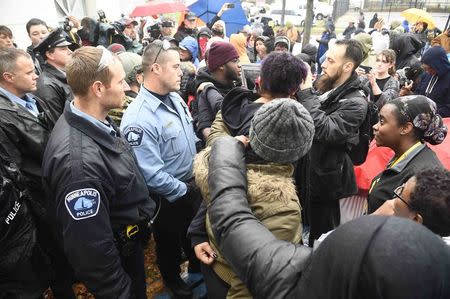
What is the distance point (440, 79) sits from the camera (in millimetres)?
4762

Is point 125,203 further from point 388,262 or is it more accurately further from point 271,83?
point 388,262

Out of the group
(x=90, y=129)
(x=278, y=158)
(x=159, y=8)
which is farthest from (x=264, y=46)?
(x=278, y=158)

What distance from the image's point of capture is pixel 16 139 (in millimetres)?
2389

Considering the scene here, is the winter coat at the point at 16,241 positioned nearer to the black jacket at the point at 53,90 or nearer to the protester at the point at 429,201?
the black jacket at the point at 53,90

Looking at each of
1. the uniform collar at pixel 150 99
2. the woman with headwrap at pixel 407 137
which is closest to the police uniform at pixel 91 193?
the uniform collar at pixel 150 99

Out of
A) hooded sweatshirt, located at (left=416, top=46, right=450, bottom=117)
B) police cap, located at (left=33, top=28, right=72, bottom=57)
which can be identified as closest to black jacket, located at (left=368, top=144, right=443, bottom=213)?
hooded sweatshirt, located at (left=416, top=46, right=450, bottom=117)

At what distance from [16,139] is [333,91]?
267cm

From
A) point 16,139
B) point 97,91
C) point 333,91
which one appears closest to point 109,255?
point 97,91

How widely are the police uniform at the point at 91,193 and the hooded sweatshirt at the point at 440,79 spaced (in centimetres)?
469

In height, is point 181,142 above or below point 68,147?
below

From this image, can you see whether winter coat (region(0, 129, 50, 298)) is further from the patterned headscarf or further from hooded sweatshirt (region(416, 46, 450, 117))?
hooded sweatshirt (region(416, 46, 450, 117))

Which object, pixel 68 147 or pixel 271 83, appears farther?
pixel 271 83

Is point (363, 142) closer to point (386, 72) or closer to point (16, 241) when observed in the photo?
point (386, 72)

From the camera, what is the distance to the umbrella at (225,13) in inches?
380
